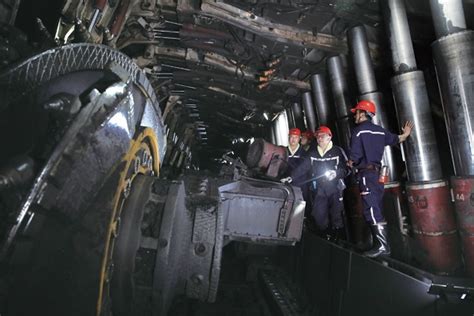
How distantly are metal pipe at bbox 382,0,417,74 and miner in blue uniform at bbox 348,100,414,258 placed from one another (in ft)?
2.47

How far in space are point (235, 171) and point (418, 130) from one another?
197 cm

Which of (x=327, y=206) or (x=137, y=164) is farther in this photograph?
(x=327, y=206)

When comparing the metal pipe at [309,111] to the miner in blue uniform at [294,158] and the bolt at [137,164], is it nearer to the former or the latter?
the miner in blue uniform at [294,158]

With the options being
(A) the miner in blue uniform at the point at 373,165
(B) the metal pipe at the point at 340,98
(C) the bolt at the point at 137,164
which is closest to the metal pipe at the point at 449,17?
(A) the miner in blue uniform at the point at 373,165

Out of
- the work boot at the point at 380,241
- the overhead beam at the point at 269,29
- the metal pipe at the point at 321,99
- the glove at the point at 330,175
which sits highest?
the overhead beam at the point at 269,29

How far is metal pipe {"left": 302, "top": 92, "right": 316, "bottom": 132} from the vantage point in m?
6.99

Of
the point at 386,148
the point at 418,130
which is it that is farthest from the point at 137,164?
the point at 386,148

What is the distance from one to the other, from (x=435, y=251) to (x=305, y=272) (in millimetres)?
1542

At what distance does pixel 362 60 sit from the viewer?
450 centimetres

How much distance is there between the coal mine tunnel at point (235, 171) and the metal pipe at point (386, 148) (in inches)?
1.1

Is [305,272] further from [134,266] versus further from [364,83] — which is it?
[134,266]

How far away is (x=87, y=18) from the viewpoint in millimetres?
3006

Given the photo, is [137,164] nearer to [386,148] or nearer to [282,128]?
[386,148]

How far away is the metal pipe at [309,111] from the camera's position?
22.9 ft
